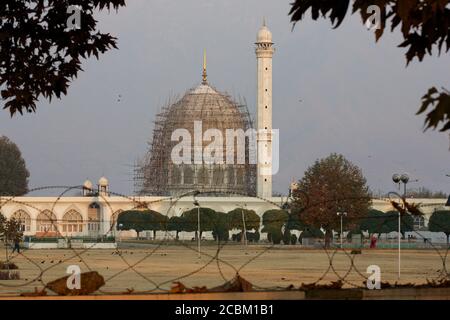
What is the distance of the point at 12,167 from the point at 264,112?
39.4 metres

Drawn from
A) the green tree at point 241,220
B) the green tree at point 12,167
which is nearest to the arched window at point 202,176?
the green tree at point 12,167

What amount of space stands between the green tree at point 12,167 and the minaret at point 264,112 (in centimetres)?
3470

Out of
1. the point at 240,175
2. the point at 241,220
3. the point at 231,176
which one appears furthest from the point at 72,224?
the point at 241,220

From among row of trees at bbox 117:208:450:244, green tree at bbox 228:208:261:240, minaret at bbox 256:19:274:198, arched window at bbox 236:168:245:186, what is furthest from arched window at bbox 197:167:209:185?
green tree at bbox 228:208:261:240

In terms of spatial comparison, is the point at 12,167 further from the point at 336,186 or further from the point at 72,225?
the point at 336,186

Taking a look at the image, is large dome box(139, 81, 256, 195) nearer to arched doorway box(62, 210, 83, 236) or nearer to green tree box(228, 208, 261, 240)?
arched doorway box(62, 210, 83, 236)

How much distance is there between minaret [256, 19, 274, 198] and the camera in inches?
6181

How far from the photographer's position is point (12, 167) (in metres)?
174

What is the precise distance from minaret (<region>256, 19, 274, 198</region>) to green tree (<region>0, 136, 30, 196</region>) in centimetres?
3470

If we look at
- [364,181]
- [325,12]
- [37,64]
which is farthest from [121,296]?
[364,181]

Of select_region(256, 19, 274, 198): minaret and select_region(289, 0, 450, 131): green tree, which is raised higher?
select_region(256, 19, 274, 198): minaret

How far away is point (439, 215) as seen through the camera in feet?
366
